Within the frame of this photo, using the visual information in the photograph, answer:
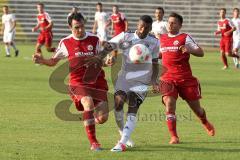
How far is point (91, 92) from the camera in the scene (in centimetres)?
1115

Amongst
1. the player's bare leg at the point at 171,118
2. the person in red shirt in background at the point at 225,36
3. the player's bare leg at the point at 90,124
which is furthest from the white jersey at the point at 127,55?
the person in red shirt in background at the point at 225,36

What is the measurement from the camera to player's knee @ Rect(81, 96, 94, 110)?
10.9m

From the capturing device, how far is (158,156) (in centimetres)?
1035

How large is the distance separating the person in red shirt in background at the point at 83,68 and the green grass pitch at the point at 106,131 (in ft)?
2.24

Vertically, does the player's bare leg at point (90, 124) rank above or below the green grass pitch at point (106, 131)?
above

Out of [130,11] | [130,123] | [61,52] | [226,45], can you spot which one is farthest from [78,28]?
[130,11]

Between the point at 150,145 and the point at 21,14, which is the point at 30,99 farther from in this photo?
the point at 21,14

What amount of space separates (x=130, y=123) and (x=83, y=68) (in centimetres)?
122

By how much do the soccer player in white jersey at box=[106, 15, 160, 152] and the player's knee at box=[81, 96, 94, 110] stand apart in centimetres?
45

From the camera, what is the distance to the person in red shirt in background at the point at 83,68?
11.1 meters

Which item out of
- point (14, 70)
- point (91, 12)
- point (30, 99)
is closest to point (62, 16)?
point (91, 12)

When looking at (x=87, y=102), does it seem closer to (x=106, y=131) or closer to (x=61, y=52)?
(x=61, y=52)

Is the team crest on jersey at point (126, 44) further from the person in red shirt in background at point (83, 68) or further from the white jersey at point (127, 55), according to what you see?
the person in red shirt in background at point (83, 68)

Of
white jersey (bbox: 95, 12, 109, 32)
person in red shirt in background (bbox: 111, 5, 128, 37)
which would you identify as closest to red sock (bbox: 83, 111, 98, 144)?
person in red shirt in background (bbox: 111, 5, 128, 37)
